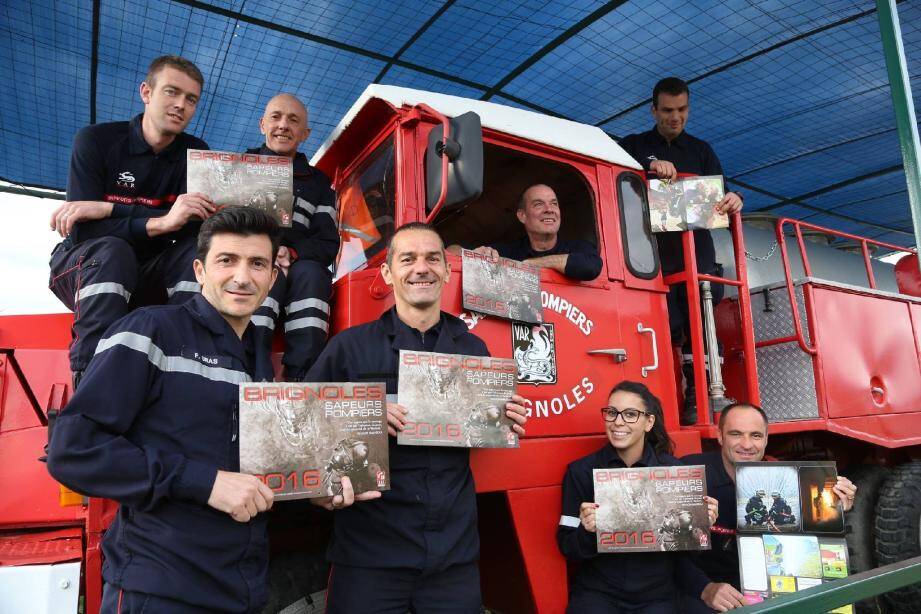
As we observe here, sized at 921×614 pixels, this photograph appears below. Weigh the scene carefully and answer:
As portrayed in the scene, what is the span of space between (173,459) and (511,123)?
80.9 inches

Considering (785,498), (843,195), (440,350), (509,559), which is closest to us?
(440,350)

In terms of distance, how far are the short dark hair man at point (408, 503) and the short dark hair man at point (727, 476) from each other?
1184 millimetres

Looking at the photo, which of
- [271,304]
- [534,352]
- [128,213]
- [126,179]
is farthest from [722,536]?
[126,179]

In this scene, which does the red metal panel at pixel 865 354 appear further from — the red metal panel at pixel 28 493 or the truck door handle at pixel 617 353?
the red metal panel at pixel 28 493

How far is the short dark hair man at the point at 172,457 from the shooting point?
1.54 meters

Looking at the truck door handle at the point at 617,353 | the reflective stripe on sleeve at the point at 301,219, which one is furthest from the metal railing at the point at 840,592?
the reflective stripe on sleeve at the point at 301,219

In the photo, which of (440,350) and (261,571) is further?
(440,350)

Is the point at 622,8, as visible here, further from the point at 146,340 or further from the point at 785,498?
the point at 146,340

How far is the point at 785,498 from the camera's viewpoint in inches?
102

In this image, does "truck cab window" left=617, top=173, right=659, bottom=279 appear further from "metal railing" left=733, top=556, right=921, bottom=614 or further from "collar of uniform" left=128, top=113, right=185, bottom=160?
"collar of uniform" left=128, top=113, right=185, bottom=160

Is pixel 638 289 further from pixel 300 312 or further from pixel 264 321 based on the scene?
pixel 264 321

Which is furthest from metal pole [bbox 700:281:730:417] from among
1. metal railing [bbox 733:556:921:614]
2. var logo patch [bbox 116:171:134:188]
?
var logo patch [bbox 116:171:134:188]

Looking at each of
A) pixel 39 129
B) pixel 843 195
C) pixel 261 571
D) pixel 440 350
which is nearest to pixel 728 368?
pixel 440 350

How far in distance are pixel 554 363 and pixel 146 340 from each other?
5.53 ft
